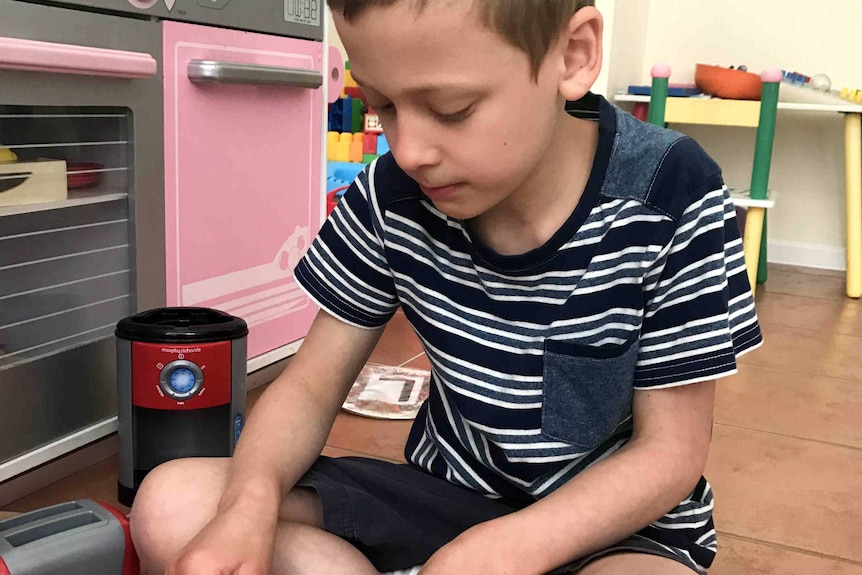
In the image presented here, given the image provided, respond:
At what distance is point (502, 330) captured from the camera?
2.30ft

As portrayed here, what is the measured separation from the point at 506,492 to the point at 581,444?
0.30ft

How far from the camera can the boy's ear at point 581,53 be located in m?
0.62

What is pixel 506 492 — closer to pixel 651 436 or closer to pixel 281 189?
pixel 651 436

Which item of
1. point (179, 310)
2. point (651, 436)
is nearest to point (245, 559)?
point (651, 436)

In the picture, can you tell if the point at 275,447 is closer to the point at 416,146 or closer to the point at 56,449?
the point at 416,146

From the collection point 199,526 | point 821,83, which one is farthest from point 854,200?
point 199,526

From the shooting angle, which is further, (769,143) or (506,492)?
(769,143)

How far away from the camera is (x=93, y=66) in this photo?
39.3 inches

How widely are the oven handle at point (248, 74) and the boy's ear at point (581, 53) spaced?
70cm

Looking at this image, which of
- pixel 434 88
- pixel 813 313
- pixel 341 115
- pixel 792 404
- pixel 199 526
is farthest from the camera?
pixel 341 115

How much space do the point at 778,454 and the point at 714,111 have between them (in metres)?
1.39

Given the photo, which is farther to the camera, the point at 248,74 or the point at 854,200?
the point at 854,200

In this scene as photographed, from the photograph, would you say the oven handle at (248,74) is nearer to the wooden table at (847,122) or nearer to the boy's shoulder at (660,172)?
the boy's shoulder at (660,172)

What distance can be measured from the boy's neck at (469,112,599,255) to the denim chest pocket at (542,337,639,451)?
0.09 m
